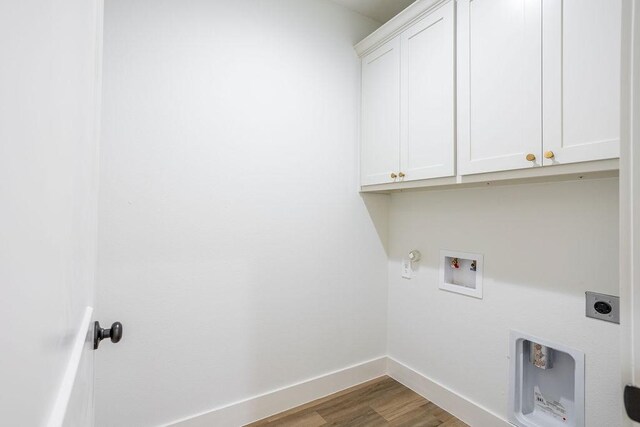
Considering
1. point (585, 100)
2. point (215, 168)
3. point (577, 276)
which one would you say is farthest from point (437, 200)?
point (215, 168)

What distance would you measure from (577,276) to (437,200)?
29.7 inches

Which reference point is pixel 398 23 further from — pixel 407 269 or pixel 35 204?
pixel 35 204

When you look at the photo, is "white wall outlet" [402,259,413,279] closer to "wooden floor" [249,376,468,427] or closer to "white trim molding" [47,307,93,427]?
"wooden floor" [249,376,468,427]

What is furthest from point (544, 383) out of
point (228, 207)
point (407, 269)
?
point (228, 207)

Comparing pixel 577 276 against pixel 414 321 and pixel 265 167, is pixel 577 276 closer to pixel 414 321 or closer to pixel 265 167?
pixel 414 321

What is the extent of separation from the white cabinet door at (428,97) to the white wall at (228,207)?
17.7 inches

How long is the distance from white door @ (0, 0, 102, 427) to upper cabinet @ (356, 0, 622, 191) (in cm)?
131

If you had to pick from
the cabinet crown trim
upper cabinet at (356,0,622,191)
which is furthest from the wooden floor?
the cabinet crown trim

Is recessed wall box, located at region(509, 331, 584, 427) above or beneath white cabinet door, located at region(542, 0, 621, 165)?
beneath

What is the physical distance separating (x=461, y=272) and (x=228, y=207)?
1353 millimetres

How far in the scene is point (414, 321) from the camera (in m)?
1.91

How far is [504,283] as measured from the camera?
4.76ft

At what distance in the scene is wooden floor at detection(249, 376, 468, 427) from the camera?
158 cm

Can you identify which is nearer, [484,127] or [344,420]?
[484,127]
